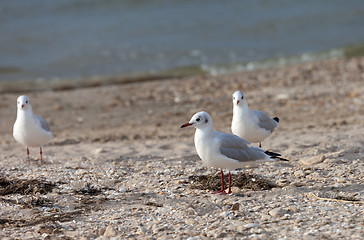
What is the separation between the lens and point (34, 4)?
23.3 metres

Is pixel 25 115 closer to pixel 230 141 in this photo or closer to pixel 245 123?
pixel 245 123

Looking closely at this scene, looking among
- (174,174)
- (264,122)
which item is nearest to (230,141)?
(174,174)

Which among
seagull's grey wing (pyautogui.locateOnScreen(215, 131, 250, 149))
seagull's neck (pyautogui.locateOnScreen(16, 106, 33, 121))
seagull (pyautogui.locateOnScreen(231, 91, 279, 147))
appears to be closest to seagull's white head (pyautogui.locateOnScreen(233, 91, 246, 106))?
seagull (pyautogui.locateOnScreen(231, 91, 279, 147))

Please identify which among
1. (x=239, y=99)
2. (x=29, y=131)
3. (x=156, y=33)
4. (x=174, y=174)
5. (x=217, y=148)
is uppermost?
(x=156, y=33)

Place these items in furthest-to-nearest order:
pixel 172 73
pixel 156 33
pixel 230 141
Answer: pixel 156 33 < pixel 172 73 < pixel 230 141

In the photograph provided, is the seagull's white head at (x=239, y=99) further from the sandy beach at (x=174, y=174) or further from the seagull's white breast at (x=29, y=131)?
the seagull's white breast at (x=29, y=131)

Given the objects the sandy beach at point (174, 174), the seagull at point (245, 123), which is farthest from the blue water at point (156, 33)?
the seagull at point (245, 123)

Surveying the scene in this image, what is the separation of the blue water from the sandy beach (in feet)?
18.0

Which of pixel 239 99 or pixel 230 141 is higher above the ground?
pixel 239 99

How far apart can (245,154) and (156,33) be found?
1466 centimetres

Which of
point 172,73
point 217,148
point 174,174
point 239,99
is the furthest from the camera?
point 172,73

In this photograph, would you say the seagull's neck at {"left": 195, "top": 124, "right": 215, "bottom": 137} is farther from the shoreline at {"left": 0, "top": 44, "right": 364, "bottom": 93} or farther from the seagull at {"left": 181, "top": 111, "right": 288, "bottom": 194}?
the shoreline at {"left": 0, "top": 44, "right": 364, "bottom": 93}

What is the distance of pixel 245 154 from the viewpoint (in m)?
5.38

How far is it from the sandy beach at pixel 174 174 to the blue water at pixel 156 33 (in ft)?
18.0
